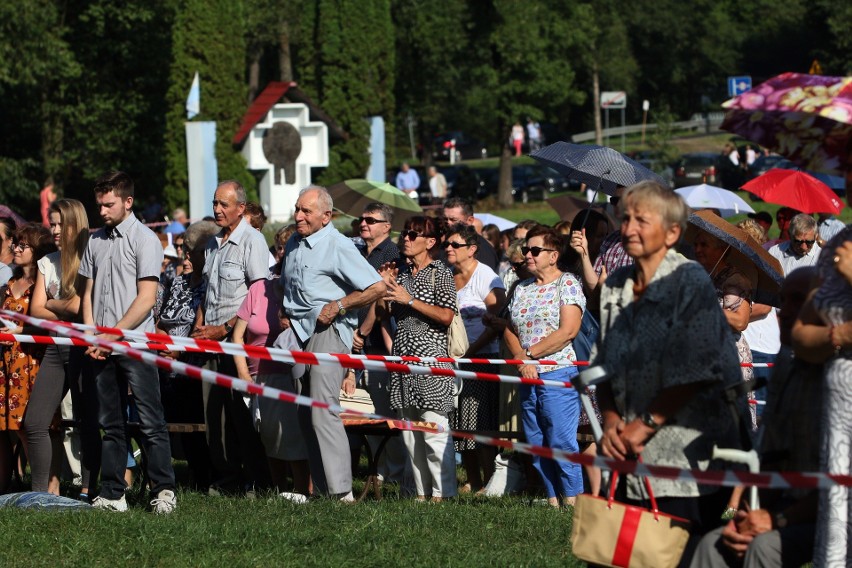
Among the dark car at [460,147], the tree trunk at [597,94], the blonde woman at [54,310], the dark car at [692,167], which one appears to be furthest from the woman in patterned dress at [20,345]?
the dark car at [460,147]

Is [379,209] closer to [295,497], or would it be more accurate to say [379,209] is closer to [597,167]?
[597,167]

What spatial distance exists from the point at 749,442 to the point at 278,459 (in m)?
5.04

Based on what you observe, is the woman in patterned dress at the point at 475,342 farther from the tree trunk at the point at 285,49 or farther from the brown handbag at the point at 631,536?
the tree trunk at the point at 285,49

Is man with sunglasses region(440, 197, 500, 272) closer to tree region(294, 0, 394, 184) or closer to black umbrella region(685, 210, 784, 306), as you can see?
black umbrella region(685, 210, 784, 306)

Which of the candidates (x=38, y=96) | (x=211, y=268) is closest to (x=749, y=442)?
(x=211, y=268)

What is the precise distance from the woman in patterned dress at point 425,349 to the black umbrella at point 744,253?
1.87 m

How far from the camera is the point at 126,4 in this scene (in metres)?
38.6

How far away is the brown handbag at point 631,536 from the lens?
466cm

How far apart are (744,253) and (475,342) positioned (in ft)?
8.53

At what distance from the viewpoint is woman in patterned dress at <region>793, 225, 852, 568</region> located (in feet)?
14.4

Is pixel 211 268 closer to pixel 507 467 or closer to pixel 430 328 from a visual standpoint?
pixel 430 328

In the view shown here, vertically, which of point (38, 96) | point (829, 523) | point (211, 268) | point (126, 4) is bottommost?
point (829, 523)

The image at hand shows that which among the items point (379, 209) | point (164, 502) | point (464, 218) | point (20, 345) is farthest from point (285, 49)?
point (164, 502)

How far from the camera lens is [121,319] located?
805 cm
